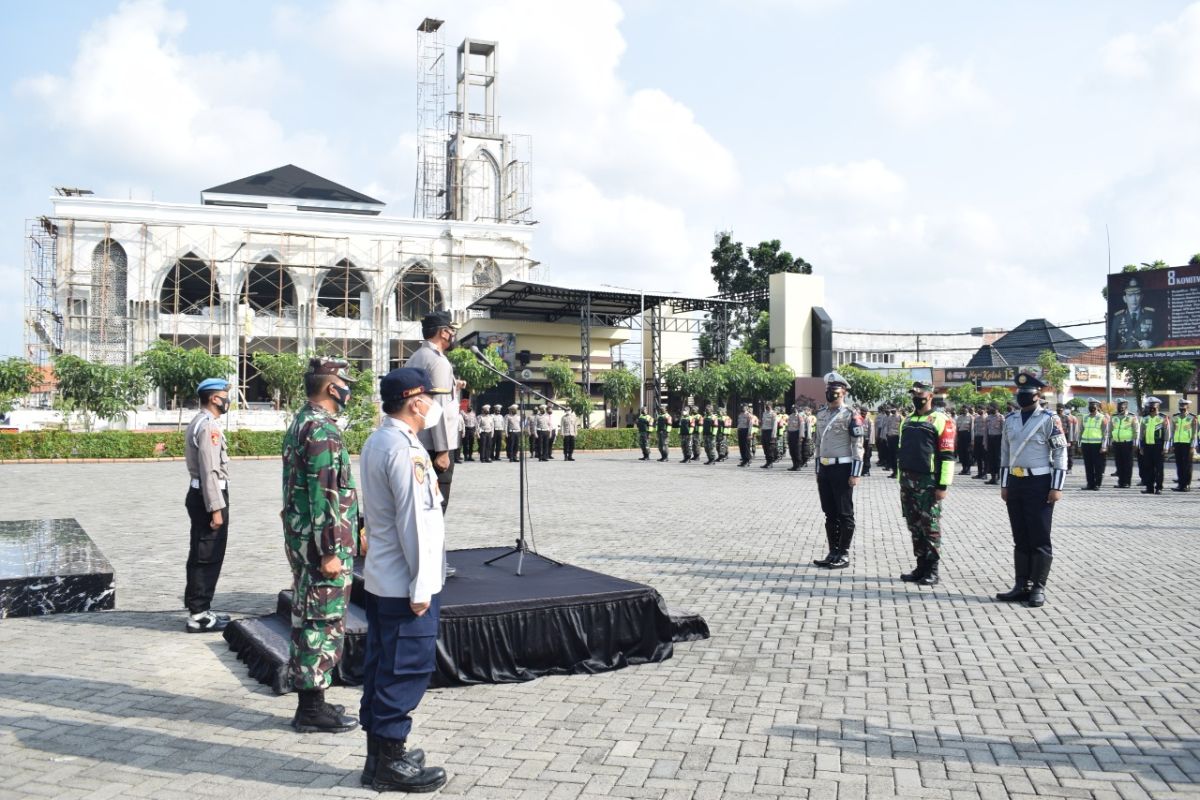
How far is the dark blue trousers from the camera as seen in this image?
3896mm

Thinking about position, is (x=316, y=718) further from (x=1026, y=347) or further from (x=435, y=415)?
(x=1026, y=347)

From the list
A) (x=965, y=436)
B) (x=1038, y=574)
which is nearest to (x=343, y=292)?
(x=965, y=436)

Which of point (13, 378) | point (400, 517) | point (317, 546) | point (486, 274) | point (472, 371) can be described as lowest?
point (317, 546)

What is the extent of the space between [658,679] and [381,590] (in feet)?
7.65

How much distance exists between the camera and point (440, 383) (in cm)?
617

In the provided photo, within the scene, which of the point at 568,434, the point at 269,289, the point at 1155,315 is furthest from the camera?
the point at 269,289

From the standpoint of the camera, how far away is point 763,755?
4.40 meters

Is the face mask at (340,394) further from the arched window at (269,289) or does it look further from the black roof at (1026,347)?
the black roof at (1026,347)

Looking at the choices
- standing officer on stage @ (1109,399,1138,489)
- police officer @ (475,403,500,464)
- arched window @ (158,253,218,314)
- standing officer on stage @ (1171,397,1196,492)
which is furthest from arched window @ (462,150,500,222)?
standing officer on stage @ (1171,397,1196,492)

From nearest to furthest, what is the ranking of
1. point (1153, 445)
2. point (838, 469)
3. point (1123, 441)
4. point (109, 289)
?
point (838, 469) → point (1153, 445) → point (1123, 441) → point (109, 289)

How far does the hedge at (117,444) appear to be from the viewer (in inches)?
1005

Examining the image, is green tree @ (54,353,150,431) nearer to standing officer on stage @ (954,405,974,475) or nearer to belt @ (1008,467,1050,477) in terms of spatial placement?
standing officer on stage @ (954,405,974,475)

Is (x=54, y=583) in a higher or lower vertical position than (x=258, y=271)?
lower

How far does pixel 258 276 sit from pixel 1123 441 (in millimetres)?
41439
